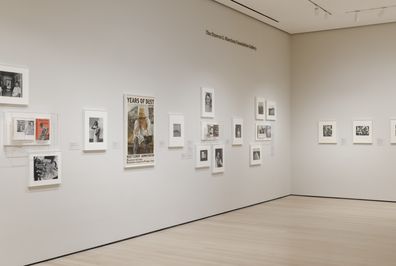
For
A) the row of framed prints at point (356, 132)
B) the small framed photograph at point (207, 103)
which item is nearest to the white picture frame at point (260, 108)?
the row of framed prints at point (356, 132)

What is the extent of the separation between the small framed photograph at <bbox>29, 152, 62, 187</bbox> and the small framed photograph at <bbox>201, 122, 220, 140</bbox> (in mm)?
4918

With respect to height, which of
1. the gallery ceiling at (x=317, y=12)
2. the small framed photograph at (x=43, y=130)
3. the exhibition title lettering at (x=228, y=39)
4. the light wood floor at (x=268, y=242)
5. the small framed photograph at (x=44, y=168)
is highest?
the gallery ceiling at (x=317, y=12)

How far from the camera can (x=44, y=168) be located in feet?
29.2

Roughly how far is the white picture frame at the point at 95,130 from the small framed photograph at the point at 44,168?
761mm

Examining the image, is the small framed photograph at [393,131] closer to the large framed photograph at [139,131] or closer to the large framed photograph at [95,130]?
the large framed photograph at [139,131]

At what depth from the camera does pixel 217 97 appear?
14.0 meters

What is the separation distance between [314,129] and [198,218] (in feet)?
22.8

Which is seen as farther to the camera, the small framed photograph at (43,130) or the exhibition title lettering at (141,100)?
the exhibition title lettering at (141,100)

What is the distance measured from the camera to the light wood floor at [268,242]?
9008mm

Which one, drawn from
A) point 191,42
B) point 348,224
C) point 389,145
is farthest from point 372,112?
point 191,42

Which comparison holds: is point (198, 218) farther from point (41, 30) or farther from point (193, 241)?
point (41, 30)

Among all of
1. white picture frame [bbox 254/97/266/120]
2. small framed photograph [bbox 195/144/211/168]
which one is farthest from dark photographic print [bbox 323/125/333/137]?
small framed photograph [bbox 195/144/211/168]

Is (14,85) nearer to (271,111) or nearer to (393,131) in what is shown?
(271,111)

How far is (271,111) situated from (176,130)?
5.79 metres
